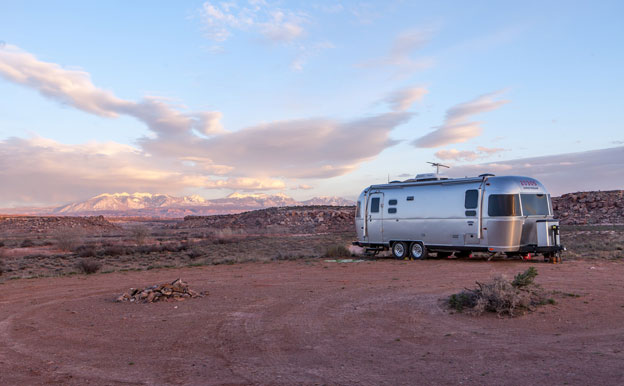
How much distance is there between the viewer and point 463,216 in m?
17.6

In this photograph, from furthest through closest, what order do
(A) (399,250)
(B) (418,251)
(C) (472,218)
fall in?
(A) (399,250) < (B) (418,251) < (C) (472,218)

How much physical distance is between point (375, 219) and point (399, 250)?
1625mm

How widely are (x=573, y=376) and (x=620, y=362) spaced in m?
0.90

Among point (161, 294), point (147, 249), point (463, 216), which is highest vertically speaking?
point (463, 216)

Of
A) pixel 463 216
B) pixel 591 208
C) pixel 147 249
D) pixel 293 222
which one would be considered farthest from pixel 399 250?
pixel 293 222

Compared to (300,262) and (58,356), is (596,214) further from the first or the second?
(58,356)

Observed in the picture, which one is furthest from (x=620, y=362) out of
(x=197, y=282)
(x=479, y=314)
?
(x=197, y=282)

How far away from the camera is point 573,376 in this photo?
5.58 meters

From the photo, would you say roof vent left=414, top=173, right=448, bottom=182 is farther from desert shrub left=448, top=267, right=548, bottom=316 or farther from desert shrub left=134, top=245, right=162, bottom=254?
desert shrub left=134, top=245, right=162, bottom=254

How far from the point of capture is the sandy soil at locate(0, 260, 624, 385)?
19.7 feet

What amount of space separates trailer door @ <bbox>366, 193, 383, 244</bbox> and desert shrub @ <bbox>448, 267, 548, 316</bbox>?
10.8 m

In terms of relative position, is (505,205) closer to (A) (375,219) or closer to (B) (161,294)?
(A) (375,219)

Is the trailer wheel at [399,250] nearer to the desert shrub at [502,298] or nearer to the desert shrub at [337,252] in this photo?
the desert shrub at [337,252]

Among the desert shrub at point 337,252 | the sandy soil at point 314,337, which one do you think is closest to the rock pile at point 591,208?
the desert shrub at point 337,252
